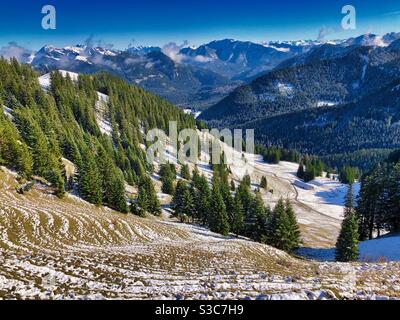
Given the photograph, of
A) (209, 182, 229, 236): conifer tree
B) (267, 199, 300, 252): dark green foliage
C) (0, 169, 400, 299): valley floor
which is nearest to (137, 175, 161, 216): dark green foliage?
(209, 182, 229, 236): conifer tree

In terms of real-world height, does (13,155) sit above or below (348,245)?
above

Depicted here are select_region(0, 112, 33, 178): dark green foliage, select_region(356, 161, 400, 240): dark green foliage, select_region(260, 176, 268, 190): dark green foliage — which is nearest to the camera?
select_region(0, 112, 33, 178): dark green foliage

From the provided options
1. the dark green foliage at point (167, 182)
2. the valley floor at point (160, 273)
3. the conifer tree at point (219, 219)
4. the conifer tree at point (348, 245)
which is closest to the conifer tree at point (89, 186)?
the conifer tree at point (219, 219)

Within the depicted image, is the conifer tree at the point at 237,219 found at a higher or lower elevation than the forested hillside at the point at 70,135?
lower

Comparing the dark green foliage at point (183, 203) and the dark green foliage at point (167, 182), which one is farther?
the dark green foliage at point (167, 182)

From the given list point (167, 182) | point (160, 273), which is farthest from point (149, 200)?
point (160, 273)

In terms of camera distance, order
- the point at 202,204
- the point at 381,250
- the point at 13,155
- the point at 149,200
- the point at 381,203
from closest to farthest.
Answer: the point at 381,250 < the point at 13,155 < the point at 381,203 < the point at 202,204 < the point at 149,200

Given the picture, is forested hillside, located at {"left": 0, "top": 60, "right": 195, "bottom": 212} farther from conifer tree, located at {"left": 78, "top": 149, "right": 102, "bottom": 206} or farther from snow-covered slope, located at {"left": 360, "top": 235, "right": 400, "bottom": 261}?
snow-covered slope, located at {"left": 360, "top": 235, "right": 400, "bottom": 261}

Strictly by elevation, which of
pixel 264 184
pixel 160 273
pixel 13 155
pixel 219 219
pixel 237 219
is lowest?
pixel 264 184

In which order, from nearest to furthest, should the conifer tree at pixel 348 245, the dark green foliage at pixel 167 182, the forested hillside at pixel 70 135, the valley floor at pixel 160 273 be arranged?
the valley floor at pixel 160 273, the conifer tree at pixel 348 245, the forested hillside at pixel 70 135, the dark green foliage at pixel 167 182

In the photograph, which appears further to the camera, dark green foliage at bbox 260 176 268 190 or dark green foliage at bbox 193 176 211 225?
dark green foliage at bbox 260 176 268 190

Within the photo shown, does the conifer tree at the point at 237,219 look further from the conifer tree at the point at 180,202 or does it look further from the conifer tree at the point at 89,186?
the conifer tree at the point at 89,186

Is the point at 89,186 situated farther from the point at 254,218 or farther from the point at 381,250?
the point at 381,250
